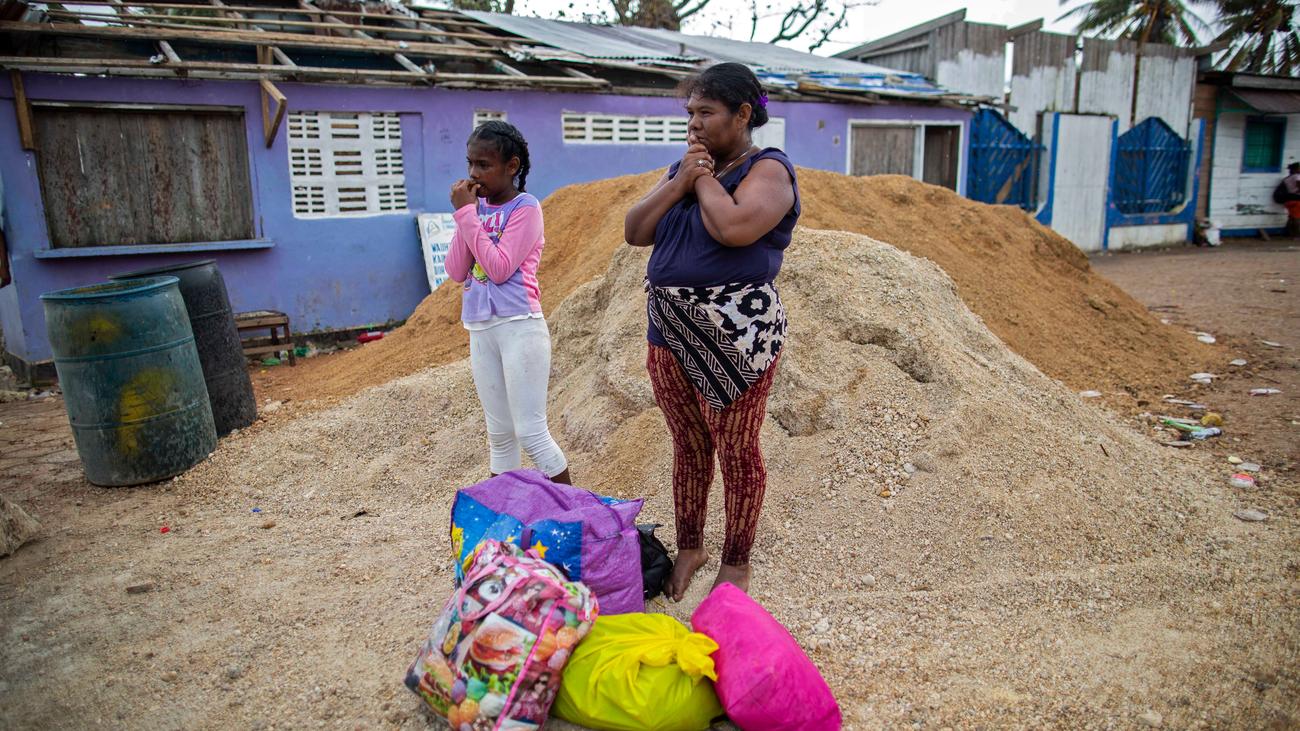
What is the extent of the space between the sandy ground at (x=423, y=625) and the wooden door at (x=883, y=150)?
9040mm

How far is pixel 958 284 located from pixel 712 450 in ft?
12.5

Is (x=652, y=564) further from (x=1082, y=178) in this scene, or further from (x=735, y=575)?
(x=1082, y=178)

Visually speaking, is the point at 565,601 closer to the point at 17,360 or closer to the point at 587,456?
the point at 587,456

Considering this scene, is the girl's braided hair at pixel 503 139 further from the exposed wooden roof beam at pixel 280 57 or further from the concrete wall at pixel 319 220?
the exposed wooden roof beam at pixel 280 57

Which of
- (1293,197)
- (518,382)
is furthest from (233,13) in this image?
(1293,197)

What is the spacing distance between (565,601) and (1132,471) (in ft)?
8.90

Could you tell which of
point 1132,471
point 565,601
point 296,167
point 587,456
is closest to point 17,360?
point 296,167

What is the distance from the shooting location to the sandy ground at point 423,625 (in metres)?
2.31

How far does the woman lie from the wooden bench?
19.6 ft

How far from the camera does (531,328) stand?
3.01 m

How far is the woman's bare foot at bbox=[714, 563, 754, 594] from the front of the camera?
268 centimetres

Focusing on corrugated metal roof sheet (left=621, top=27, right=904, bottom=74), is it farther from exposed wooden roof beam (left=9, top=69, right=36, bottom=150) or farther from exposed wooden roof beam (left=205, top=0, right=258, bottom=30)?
exposed wooden roof beam (left=9, top=69, right=36, bottom=150)

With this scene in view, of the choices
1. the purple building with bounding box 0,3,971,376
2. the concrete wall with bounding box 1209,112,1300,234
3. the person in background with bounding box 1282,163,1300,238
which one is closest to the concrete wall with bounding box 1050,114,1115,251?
the concrete wall with bounding box 1209,112,1300,234

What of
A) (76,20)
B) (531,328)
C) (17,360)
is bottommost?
(17,360)
